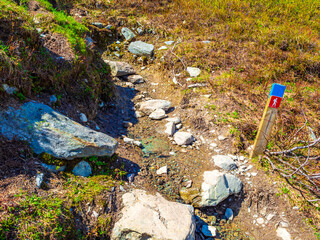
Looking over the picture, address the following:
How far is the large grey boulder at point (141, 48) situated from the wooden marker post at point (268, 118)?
17.3 ft

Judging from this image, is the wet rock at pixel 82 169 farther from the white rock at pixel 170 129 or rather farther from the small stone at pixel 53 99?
the white rock at pixel 170 129

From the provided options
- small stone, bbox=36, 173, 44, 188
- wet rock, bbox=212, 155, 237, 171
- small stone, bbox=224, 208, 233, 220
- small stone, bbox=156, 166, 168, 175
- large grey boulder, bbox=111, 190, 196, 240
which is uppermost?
small stone, bbox=36, 173, 44, 188

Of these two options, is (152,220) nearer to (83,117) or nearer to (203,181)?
(203,181)

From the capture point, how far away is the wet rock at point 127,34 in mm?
8792

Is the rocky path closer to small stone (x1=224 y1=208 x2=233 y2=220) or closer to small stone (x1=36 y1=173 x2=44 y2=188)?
small stone (x1=224 y1=208 x2=233 y2=220)

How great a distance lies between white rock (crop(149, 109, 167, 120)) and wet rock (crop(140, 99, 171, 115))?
15 centimetres

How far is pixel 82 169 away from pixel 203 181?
7.04 feet

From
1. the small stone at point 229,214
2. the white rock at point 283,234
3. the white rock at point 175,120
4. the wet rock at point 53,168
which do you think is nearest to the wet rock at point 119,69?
the white rock at point 175,120

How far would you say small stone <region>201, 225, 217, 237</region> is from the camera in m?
3.17

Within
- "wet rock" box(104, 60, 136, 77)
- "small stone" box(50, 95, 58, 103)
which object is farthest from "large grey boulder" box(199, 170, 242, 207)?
"wet rock" box(104, 60, 136, 77)

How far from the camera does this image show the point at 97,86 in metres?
4.97

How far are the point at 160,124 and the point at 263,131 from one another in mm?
2407

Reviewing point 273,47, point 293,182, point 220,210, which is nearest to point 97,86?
point 220,210

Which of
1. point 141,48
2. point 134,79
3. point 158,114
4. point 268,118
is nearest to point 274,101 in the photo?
point 268,118
